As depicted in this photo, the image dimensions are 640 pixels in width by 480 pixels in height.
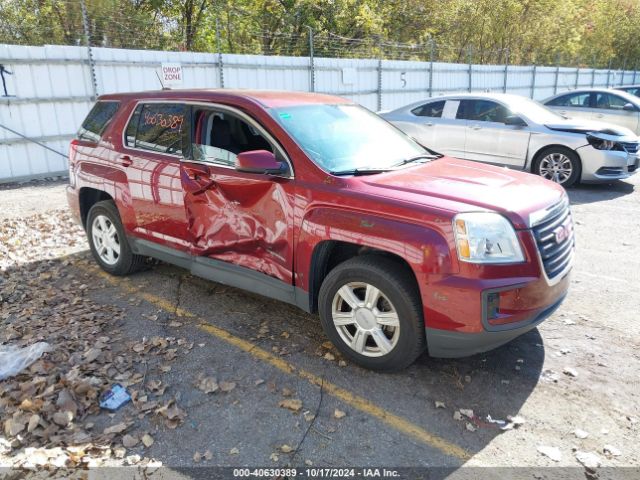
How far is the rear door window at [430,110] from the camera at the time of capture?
10.4m

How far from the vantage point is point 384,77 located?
1630 centimetres

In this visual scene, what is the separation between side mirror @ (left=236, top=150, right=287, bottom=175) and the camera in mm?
3727

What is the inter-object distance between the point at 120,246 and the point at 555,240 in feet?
12.9

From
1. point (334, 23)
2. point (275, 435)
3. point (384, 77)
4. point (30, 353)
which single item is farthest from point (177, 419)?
point (334, 23)

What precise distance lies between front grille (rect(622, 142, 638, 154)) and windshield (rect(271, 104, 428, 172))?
6.04 meters

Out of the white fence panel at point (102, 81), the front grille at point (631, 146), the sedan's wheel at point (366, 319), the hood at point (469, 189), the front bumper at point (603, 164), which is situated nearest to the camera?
the hood at point (469, 189)

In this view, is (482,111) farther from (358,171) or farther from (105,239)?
(105,239)

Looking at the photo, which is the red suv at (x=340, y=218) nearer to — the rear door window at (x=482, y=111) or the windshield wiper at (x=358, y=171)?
the windshield wiper at (x=358, y=171)

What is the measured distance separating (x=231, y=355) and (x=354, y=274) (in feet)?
3.76

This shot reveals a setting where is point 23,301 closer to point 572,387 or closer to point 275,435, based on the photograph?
point 275,435

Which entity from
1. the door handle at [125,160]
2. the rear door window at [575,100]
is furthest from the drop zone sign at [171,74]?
the rear door window at [575,100]

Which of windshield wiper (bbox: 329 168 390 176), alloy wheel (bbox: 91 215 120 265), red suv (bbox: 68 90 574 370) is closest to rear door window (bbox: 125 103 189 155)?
red suv (bbox: 68 90 574 370)

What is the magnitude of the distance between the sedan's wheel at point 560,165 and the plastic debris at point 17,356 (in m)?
8.17

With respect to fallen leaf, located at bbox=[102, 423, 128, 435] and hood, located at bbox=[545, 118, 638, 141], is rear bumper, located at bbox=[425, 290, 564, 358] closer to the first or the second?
fallen leaf, located at bbox=[102, 423, 128, 435]
